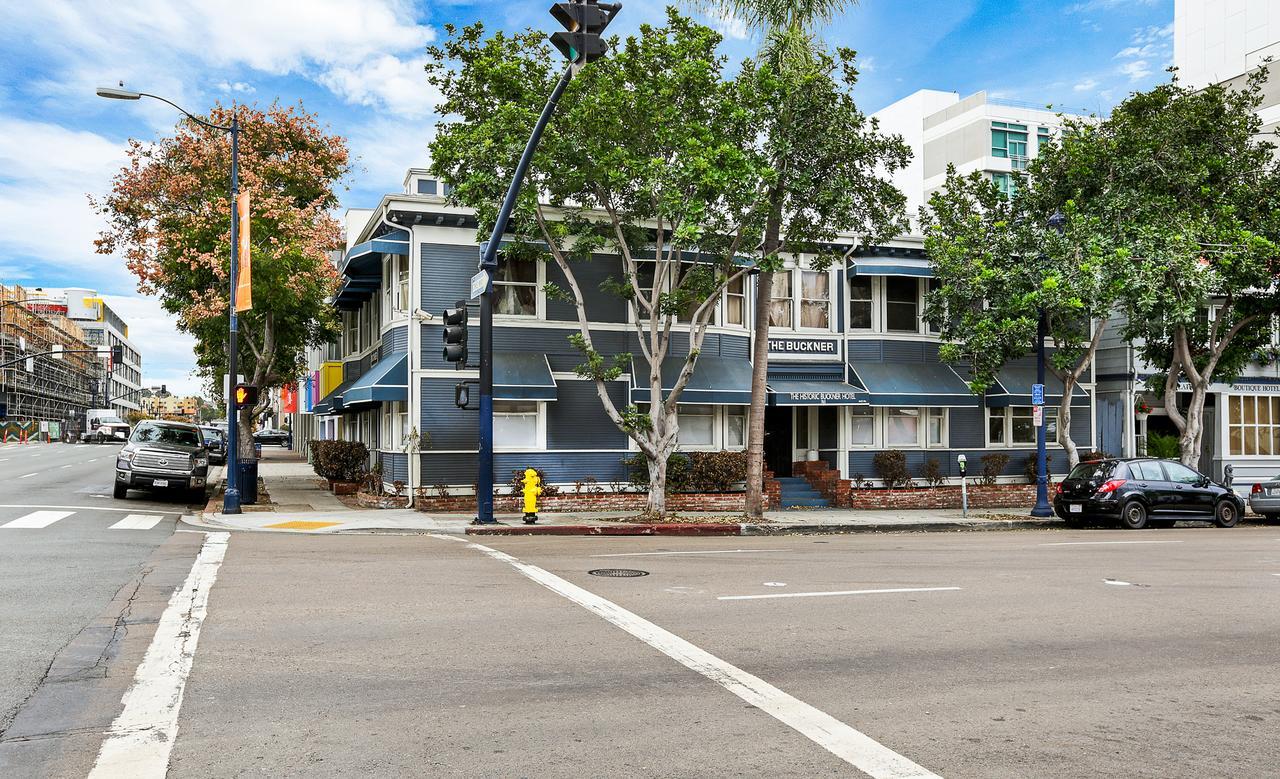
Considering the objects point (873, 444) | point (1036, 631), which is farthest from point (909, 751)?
point (873, 444)

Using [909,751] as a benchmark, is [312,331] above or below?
above

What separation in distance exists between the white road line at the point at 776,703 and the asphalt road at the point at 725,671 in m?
0.03

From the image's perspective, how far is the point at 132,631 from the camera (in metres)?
8.26

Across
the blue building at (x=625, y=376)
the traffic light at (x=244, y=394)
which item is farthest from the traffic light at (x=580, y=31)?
the traffic light at (x=244, y=394)

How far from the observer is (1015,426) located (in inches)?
1043

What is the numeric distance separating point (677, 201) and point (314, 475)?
77.9 ft

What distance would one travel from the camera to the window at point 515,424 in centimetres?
2195

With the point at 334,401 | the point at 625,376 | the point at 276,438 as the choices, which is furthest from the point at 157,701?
the point at 276,438

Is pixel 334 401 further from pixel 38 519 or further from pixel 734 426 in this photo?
pixel 734 426

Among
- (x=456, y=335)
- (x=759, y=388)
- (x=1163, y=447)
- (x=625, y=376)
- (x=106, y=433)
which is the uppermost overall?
(x=456, y=335)

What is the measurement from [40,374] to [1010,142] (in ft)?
307

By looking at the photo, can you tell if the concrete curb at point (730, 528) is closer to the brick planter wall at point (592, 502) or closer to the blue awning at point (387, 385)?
the brick planter wall at point (592, 502)

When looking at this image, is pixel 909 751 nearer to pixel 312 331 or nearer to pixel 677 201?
pixel 677 201

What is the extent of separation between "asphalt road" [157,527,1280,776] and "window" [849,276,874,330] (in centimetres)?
1346
